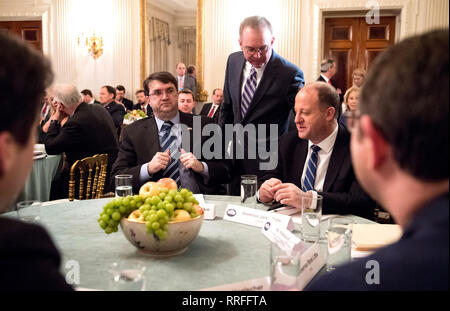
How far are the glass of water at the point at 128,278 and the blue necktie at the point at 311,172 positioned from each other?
4.83 ft

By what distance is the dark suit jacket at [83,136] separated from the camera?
13.1 ft

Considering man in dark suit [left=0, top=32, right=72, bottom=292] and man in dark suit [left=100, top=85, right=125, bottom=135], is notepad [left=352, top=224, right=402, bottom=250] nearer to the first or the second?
man in dark suit [left=0, top=32, right=72, bottom=292]

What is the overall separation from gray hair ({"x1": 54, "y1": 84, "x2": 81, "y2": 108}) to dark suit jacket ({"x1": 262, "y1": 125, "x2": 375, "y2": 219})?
2473mm

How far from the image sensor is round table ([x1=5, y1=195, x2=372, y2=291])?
4.02ft

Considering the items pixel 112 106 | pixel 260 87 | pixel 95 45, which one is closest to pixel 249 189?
pixel 260 87

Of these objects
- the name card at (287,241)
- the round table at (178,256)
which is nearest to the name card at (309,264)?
the name card at (287,241)

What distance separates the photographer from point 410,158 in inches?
25.2

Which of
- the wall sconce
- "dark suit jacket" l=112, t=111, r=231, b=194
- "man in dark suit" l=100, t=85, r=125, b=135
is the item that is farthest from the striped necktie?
the wall sconce

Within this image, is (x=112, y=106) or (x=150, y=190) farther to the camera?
(x=112, y=106)

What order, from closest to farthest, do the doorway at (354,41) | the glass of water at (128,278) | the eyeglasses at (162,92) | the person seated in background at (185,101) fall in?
1. the glass of water at (128,278)
2. the eyeglasses at (162,92)
3. the person seated in background at (185,101)
4. the doorway at (354,41)

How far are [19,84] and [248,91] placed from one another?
2.71 meters

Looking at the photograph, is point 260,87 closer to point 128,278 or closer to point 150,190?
point 150,190

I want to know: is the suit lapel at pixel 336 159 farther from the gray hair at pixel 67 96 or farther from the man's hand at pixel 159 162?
the gray hair at pixel 67 96

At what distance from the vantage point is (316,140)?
246 centimetres
